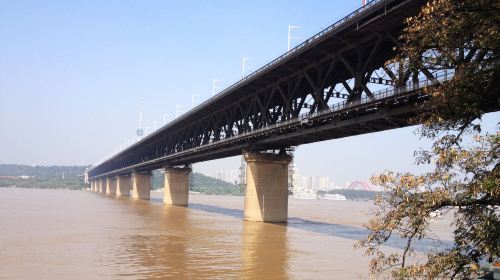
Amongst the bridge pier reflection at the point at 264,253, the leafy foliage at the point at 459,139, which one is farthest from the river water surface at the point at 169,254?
the leafy foliage at the point at 459,139

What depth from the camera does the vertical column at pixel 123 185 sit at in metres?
181

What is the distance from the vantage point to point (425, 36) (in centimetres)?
977

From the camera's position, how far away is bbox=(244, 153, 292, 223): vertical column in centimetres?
5962

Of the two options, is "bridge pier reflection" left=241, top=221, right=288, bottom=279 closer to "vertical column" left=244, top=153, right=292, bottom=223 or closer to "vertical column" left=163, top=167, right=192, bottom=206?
"vertical column" left=244, top=153, right=292, bottom=223

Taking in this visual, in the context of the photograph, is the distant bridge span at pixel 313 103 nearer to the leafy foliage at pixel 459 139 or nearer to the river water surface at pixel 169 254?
the leafy foliage at pixel 459 139

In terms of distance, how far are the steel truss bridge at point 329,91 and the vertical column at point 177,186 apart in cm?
3492

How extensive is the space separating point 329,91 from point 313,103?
217 cm

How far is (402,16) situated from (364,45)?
7.24m

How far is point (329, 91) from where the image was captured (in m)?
44.1

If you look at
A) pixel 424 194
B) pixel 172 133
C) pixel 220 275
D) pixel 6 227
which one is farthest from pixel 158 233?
pixel 172 133

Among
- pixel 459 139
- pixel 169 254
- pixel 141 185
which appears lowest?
pixel 169 254

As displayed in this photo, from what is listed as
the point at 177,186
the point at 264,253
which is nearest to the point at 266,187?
the point at 264,253

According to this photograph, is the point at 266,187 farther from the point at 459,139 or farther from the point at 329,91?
the point at 459,139

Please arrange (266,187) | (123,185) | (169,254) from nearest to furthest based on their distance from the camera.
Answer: (169,254) < (266,187) < (123,185)
